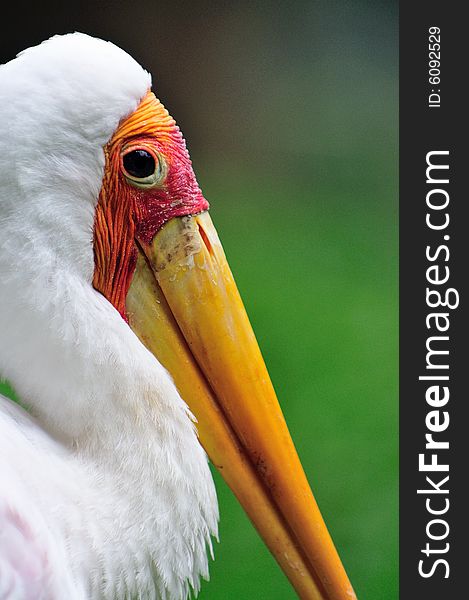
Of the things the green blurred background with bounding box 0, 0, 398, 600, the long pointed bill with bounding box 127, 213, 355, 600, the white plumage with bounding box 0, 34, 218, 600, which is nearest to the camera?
the white plumage with bounding box 0, 34, 218, 600

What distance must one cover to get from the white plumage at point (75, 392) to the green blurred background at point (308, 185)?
4.71 feet

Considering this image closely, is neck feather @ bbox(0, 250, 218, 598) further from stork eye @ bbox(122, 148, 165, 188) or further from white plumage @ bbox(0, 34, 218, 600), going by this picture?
stork eye @ bbox(122, 148, 165, 188)

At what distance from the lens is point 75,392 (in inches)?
40.3

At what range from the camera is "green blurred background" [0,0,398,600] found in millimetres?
2766

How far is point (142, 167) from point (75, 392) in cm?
26

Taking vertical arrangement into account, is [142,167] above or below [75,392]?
above

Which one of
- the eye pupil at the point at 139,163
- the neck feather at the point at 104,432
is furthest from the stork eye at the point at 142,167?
the neck feather at the point at 104,432

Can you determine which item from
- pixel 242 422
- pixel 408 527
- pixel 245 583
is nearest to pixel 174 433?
pixel 242 422

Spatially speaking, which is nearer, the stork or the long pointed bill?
the stork

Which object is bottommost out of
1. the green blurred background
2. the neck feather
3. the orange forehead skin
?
the neck feather

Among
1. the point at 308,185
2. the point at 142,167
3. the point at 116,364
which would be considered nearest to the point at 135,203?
the point at 142,167

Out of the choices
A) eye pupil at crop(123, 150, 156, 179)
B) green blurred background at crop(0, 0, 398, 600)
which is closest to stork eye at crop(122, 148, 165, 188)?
eye pupil at crop(123, 150, 156, 179)

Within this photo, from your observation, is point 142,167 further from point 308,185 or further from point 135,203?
point 308,185

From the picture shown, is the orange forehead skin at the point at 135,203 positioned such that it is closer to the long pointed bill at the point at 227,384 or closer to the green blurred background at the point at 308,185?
the long pointed bill at the point at 227,384
